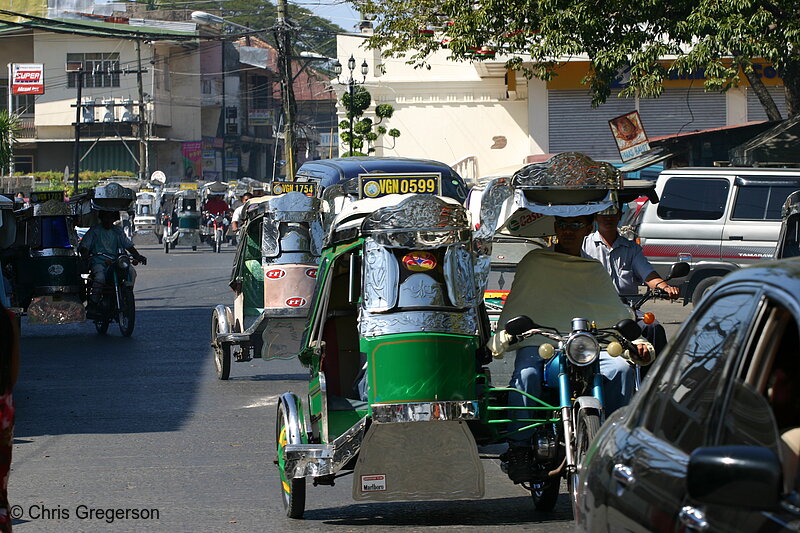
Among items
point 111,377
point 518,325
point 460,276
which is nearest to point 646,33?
point 111,377

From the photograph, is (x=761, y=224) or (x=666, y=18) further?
(x=666, y=18)

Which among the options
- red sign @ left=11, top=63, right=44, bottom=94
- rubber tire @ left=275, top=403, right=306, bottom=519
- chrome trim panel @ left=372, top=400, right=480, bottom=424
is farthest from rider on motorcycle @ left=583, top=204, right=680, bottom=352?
red sign @ left=11, top=63, right=44, bottom=94

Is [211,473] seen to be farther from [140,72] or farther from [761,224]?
[140,72]

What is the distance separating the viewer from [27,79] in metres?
66.6

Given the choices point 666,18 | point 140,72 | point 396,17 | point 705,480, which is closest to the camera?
point 705,480

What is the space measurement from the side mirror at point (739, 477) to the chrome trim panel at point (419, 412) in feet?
12.8

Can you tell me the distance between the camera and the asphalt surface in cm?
721

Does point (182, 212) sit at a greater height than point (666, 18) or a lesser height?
lesser

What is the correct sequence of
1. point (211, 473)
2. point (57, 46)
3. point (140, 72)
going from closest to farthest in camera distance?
1. point (211, 473)
2. point (140, 72)
3. point (57, 46)

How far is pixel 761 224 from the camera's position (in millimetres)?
18094

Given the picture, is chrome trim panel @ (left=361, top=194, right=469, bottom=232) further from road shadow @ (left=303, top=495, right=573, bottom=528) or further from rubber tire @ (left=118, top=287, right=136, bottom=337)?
rubber tire @ (left=118, top=287, right=136, bottom=337)

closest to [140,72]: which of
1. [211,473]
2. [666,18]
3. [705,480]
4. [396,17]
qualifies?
[396,17]

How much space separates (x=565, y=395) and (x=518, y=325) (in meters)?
0.43

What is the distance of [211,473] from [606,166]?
3.30 metres
